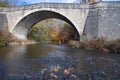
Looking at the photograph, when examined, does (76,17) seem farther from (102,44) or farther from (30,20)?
(30,20)

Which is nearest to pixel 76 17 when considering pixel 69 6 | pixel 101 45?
pixel 69 6

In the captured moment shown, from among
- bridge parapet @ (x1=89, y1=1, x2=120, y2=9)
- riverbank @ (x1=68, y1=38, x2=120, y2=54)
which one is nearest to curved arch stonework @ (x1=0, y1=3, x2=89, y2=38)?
bridge parapet @ (x1=89, y1=1, x2=120, y2=9)

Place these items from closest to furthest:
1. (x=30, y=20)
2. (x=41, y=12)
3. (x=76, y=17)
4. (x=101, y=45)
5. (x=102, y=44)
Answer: (x=101, y=45) < (x=102, y=44) < (x=76, y=17) < (x=41, y=12) < (x=30, y=20)

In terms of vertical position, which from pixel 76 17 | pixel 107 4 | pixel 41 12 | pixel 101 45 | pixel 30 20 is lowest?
pixel 101 45

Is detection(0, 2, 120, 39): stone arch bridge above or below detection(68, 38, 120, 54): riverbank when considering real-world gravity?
above

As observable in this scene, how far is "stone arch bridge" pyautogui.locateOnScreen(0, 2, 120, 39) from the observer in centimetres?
2811

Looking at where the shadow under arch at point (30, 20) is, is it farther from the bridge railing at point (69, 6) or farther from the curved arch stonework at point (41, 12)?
the bridge railing at point (69, 6)

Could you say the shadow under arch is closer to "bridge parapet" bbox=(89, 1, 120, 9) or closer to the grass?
"bridge parapet" bbox=(89, 1, 120, 9)

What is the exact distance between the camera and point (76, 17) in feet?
104

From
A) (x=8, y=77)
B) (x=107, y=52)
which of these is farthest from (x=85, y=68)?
(x=107, y=52)

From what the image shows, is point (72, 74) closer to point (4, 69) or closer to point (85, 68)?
point (85, 68)

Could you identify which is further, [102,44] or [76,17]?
[76,17]

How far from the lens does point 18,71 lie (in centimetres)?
1336

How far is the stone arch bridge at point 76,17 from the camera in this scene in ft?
92.2
